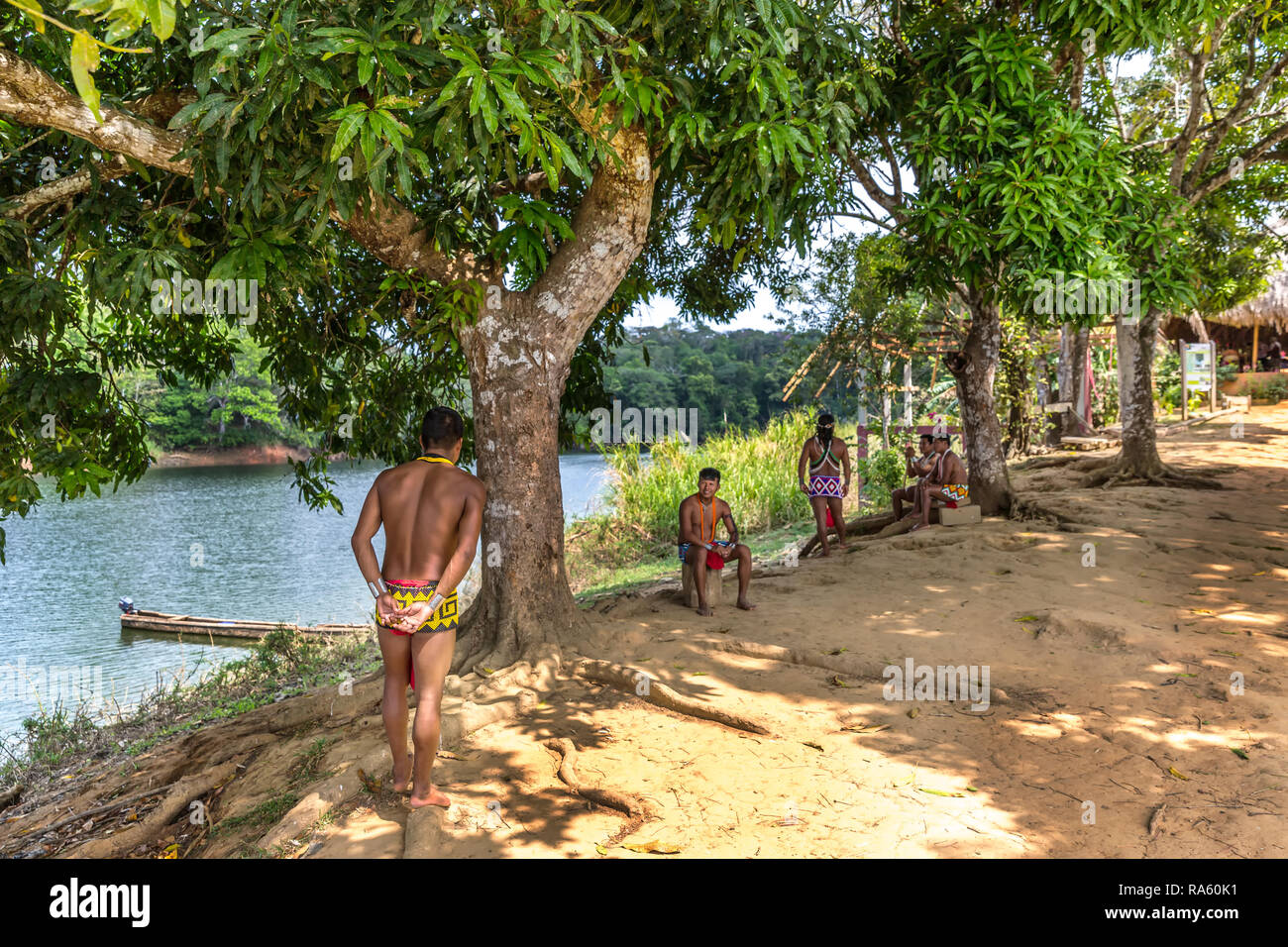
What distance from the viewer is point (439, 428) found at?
3.95 metres

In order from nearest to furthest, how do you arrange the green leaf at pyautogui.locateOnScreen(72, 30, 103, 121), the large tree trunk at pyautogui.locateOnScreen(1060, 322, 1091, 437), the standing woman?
the green leaf at pyautogui.locateOnScreen(72, 30, 103, 121) → the standing woman → the large tree trunk at pyautogui.locateOnScreen(1060, 322, 1091, 437)

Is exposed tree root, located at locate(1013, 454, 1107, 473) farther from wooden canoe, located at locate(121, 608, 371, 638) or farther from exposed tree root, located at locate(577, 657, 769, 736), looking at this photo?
wooden canoe, located at locate(121, 608, 371, 638)

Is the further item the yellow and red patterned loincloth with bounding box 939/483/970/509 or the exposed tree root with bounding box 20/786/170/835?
the yellow and red patterned loincloth with bounding box 939/483/970/509

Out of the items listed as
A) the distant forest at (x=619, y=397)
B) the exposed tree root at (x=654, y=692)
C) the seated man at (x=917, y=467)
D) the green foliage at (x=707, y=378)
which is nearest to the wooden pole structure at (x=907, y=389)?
the seated man at (x=917, y=467)

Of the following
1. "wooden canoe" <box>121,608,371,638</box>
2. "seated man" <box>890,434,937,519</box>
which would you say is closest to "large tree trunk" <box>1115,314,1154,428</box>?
"seated man" <box>890,434,937,519</box>

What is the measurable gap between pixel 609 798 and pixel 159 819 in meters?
2.59

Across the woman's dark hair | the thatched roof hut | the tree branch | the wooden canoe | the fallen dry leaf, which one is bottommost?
the wooden canoe

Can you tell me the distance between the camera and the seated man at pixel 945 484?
29.5 ft

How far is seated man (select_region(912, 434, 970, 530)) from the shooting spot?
8.98 metres

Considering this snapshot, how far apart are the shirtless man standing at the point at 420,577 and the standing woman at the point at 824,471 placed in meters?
5.35

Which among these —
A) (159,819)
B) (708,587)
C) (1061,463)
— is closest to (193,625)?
(159,819)
